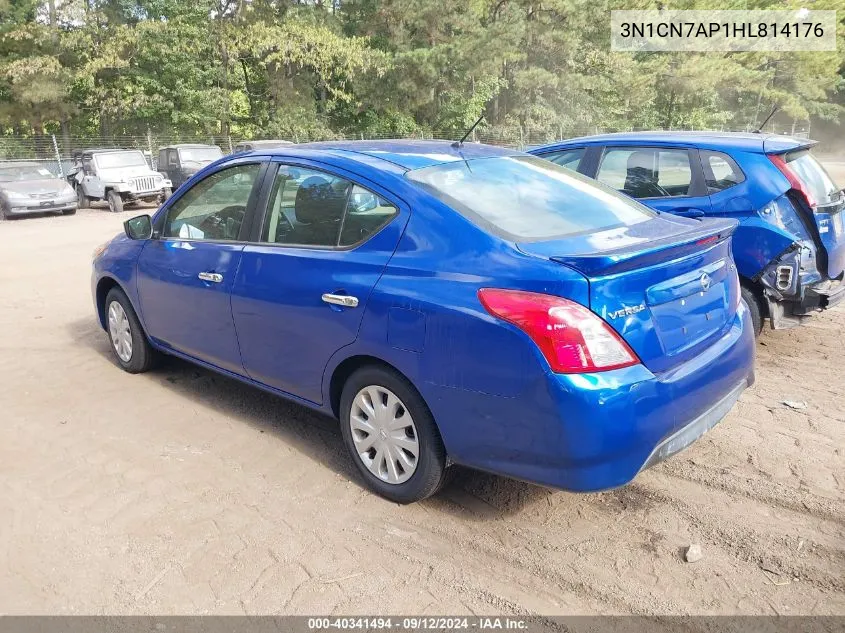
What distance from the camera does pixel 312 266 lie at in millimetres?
3469

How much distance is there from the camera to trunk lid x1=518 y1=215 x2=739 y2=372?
2.61 metres

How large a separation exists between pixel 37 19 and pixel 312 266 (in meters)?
36.4

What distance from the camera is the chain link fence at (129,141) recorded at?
27.5m

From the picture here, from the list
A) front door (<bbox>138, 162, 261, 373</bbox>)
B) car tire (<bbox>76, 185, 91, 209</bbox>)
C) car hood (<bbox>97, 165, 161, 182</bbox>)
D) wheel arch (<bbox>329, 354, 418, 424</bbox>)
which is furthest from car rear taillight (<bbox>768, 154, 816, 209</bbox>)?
car tire (<bbox>76, 185, 91, 209</bbox>)

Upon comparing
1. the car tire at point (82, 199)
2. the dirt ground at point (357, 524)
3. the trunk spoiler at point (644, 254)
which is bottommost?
the dirt ground at point (357, 524)

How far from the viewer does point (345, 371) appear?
341 centimetres

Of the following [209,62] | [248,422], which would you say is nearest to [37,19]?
[209,62]

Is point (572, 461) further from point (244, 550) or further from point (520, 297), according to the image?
point (244, 550)

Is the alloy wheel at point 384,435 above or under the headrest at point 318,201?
under

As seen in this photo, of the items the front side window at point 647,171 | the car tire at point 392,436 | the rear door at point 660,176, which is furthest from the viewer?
the front side window at point 647,171

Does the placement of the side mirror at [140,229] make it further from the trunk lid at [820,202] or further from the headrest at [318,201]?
the trunk lid at [820,202]

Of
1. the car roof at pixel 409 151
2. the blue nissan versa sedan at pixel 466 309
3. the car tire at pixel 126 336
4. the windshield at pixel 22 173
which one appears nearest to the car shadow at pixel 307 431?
the car tire at pixel 126 336

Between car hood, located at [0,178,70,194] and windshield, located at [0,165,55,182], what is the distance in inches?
11.0

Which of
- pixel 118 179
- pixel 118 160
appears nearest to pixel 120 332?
pixel 118 179
